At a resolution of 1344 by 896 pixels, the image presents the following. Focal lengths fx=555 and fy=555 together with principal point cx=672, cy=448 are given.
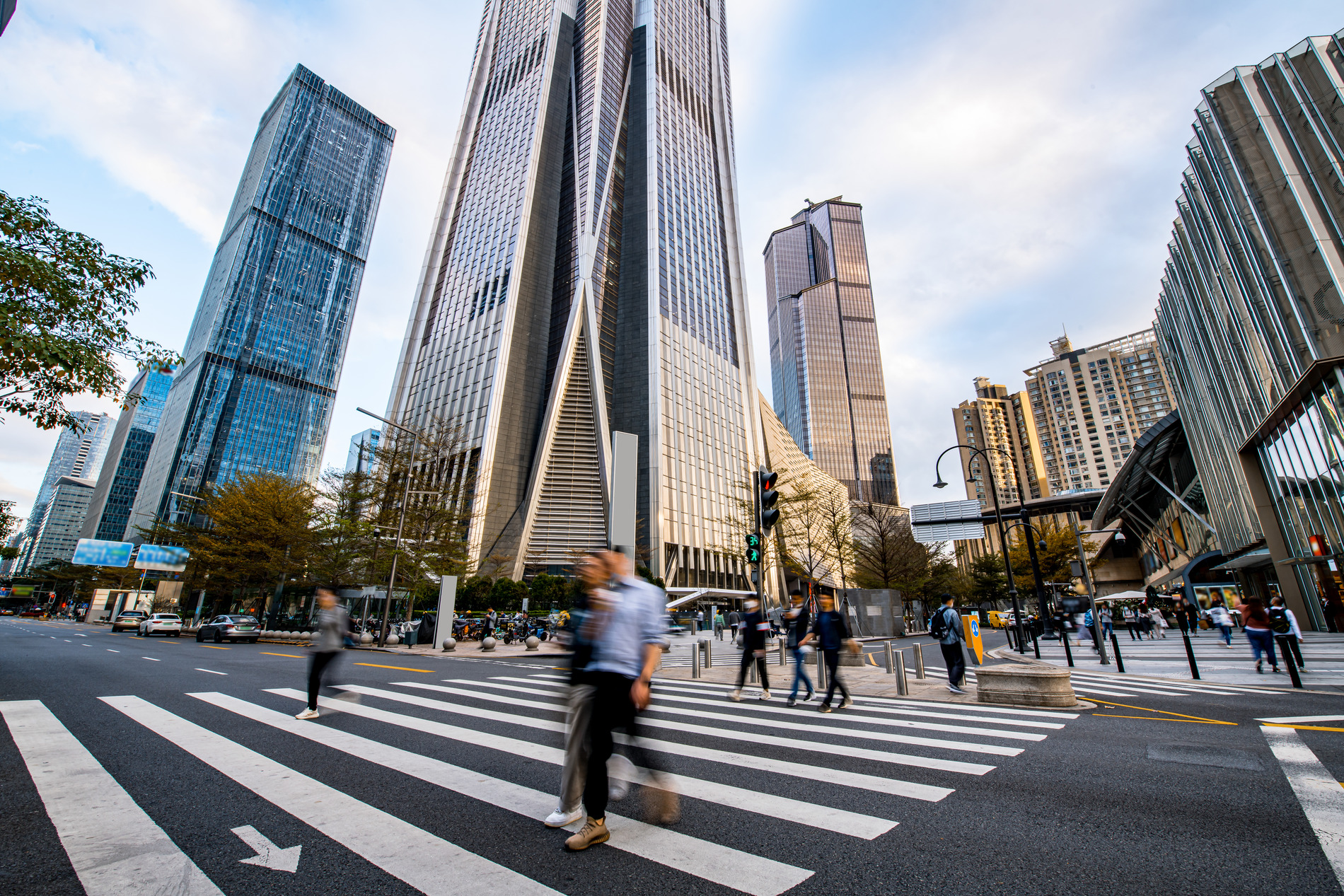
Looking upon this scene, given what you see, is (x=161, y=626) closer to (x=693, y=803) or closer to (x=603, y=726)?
(x=693, y=803)

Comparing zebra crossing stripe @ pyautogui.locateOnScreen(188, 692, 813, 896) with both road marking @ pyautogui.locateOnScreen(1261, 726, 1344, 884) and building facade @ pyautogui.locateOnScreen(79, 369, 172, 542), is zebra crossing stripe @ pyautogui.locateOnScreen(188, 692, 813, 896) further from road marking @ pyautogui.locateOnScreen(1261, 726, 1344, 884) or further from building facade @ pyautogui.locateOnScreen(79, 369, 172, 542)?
building facade @ pyautogui.locateOnScreen(79, 369, 172, 542)

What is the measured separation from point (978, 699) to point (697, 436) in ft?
186

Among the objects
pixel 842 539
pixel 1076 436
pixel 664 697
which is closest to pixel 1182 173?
pixel 842 539

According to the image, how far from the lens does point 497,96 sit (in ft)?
268

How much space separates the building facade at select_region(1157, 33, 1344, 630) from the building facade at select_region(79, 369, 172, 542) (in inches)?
5861

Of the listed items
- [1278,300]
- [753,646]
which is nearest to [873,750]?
[753,646]

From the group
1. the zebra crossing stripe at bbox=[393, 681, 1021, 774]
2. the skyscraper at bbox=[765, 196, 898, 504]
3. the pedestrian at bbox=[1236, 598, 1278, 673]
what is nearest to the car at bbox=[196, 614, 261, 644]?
the zebra crossing stripe at bbox=[393, 681, 1021, 774]

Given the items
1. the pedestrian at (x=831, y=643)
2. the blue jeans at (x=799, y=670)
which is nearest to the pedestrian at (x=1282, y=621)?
the pedestrian at (x=831, y=643)

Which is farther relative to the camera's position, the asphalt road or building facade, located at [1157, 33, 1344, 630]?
building facade, located at [1157, 33, 1344, 630]

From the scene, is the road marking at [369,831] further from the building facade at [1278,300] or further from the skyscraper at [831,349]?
the skyscraper at [831,349]

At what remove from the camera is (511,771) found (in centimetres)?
490

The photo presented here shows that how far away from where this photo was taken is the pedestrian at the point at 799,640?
362 inches

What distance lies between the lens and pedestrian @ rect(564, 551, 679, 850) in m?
3.40

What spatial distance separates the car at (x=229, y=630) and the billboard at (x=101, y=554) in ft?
105
